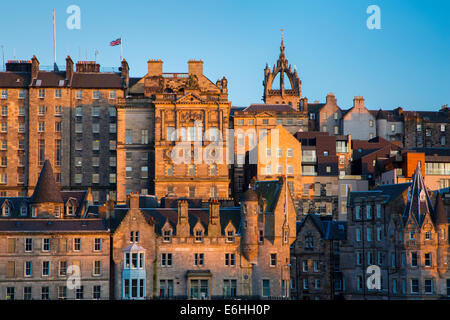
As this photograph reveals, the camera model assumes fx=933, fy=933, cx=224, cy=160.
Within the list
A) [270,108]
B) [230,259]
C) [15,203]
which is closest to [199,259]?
[230,259]

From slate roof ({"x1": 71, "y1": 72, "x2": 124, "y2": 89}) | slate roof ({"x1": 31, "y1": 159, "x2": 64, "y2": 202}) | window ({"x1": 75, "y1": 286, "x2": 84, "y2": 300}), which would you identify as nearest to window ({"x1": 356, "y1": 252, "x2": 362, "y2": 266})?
window ({"x1": 75, "y1": 286, "x2": 84, "y2": 300})

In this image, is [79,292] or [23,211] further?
[23,211]

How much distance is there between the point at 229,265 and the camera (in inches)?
4306

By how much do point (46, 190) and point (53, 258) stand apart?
43.8 feet

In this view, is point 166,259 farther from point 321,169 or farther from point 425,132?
point 425,132

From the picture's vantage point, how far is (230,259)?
10950 centimetres

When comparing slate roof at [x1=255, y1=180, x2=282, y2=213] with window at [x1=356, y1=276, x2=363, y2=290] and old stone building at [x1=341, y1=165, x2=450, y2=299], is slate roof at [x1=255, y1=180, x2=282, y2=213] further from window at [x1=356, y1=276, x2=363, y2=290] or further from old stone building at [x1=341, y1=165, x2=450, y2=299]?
window at [x1=356, y1=276, x2=363, y2=290]

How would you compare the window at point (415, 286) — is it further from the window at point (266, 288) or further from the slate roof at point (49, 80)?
the slate roof at point (49, 80)

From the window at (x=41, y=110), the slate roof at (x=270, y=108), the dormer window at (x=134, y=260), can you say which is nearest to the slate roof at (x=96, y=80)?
the window at (x=41, y=110)

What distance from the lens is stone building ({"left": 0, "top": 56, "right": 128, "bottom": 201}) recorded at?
15375cm
